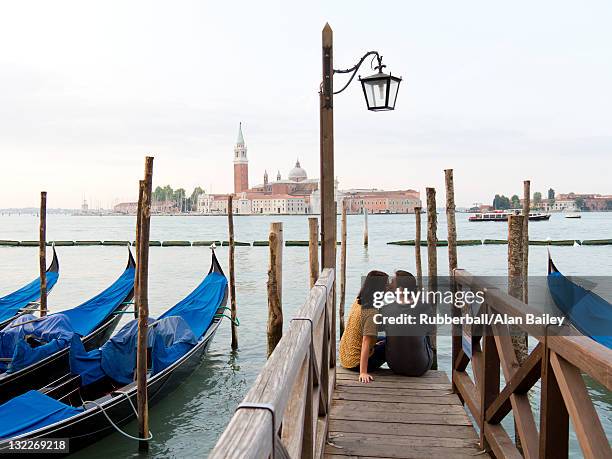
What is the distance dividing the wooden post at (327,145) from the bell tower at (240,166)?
98.1 meters

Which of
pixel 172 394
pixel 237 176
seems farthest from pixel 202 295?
pixel 237 176

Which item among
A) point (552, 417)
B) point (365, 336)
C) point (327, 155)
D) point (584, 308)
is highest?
point (327, 155)

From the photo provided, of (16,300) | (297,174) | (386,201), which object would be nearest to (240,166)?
(297,174)

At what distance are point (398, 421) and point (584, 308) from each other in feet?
10.9

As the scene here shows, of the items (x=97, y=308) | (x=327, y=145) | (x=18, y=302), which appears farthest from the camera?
(x=18, y=302)

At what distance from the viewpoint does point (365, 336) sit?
3.19m

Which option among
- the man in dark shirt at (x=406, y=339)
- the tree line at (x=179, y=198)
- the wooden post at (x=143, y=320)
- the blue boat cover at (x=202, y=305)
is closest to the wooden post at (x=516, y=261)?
the man in dark shirt at (x=406, y=339)

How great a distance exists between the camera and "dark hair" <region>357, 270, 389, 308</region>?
3.14m

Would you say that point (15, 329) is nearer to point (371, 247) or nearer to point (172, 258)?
point (172, 258)

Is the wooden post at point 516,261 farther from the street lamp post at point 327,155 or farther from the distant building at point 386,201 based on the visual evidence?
the distant building at point 386,201

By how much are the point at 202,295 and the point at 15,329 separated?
7.31ft

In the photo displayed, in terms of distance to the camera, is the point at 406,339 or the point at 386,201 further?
Answer: the point at 386,201

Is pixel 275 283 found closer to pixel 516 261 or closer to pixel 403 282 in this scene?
pixel 403 282

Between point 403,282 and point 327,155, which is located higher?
point 327,155
